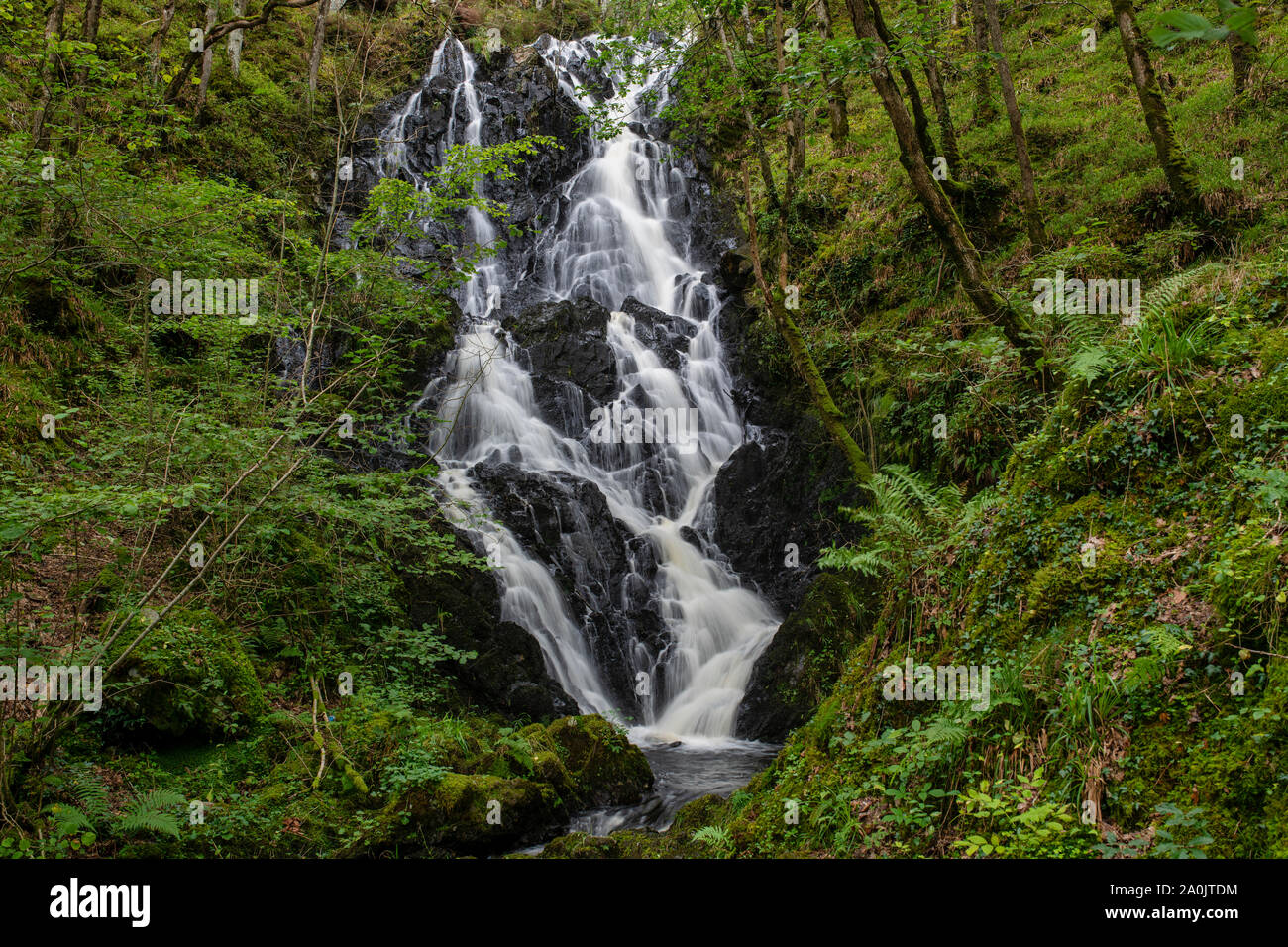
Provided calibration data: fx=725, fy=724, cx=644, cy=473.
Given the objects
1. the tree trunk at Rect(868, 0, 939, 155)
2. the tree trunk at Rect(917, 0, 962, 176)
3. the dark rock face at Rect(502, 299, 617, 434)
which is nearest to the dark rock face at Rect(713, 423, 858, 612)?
the dark rock face at Rect(502, 299, 617, 434)

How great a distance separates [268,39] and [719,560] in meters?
25.5

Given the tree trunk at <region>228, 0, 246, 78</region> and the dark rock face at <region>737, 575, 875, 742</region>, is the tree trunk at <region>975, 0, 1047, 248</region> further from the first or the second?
the tree trunk at <region>228, 0, 246, 78</region>

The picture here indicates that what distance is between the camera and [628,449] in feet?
54.6

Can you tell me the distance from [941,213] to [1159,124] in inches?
218

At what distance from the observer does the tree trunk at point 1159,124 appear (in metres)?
10.1

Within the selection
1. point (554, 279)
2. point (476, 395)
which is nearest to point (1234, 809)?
point (476, 395)

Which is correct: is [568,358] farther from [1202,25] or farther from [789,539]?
[1202,25]

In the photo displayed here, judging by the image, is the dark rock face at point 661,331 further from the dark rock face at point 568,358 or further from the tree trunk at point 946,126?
the tree trunk at point 946,126

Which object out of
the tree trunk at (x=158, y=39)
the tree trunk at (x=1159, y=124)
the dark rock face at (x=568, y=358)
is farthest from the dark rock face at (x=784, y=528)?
the tree trunk at (x=158, y=39)

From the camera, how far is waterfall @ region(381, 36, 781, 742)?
12359mm

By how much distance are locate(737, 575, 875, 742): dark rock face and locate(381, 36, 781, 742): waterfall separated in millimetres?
571

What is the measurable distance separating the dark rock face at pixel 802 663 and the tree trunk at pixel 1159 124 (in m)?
7.18

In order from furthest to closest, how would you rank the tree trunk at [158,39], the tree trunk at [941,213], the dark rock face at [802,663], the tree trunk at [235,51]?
the tree trunk at [235,51], the tree trunk at [158,39], the dark rock face at [802,663], the tree trunk at [941,213]
